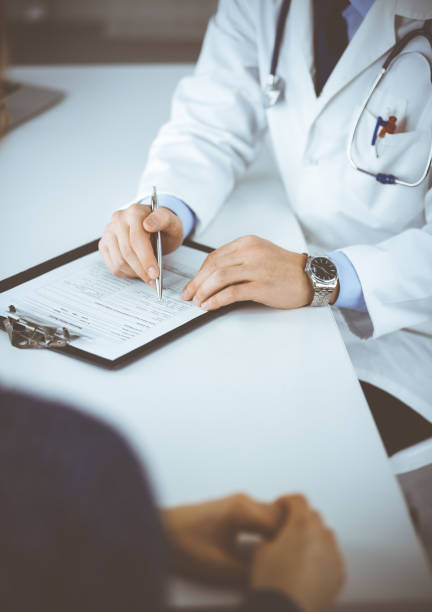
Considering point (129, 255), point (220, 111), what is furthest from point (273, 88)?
point (129, 255)

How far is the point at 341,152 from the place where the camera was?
980 mm

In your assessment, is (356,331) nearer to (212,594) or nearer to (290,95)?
(290,95)

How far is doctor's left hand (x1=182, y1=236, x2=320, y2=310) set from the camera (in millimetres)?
744

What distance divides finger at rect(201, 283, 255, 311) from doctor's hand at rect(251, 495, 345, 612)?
338 millimetres

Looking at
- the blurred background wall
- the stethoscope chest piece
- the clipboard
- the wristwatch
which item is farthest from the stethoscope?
the blurred background wall

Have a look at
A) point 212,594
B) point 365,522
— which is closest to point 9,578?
point 212,594

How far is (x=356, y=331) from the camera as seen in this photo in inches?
38.9

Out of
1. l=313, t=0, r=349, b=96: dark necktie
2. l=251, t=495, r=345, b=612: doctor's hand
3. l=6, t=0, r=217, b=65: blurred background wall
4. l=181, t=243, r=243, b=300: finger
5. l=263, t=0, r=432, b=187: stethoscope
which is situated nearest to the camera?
l=251, t=495, r=345, b=612: doctor's hand

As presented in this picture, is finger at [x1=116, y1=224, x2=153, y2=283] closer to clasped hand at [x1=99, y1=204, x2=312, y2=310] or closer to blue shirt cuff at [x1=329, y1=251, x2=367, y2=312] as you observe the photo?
clasped hand at [x1=99, y1=204, x2=312, y2=310]

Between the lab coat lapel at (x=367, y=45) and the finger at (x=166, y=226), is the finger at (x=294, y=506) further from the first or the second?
the lab coat lapel at (x=367, y=45)

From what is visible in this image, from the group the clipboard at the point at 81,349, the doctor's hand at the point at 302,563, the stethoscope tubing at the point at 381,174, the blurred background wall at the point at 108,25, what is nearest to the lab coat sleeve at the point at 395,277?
the stethoscope tubing at the point at 381,174

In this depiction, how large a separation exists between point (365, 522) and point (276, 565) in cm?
11

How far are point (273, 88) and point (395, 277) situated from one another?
1.55 feet

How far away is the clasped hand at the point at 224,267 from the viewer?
2.45ft
